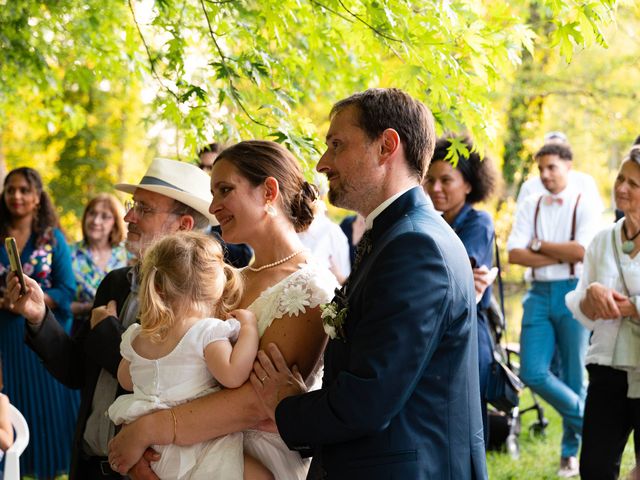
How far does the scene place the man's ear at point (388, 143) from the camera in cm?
266

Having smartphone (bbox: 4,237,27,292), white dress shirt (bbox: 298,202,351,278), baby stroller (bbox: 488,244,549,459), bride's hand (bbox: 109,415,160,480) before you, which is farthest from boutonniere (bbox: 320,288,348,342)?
white dress shirt (bbox: 298,202,351,278)

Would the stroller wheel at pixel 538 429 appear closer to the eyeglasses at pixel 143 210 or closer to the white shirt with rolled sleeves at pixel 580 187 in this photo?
the white shirt with rolled sleeves at pixel 580 187

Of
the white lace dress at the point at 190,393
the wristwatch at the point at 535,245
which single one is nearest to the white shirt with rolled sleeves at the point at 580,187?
the wristwatch at the point at 535,245

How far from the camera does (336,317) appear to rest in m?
2.56

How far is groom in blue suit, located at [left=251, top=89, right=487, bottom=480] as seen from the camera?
2.34m

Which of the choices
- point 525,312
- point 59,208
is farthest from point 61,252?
point 59,208

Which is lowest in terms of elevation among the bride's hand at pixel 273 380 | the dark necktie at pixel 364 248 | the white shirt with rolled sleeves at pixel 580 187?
the bride's hand at pixel 273 380

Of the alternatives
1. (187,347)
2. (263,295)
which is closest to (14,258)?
(187,347)

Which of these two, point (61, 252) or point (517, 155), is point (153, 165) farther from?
point (517, 155)

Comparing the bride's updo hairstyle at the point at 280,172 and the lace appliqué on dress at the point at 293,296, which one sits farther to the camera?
the bride's updo hairstyle at the point at 280,172

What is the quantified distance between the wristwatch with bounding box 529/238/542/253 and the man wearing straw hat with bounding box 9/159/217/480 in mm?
4007

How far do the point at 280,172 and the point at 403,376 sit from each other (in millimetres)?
1105

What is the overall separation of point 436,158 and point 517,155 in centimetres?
871

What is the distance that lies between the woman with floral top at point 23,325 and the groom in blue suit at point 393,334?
442 cm
